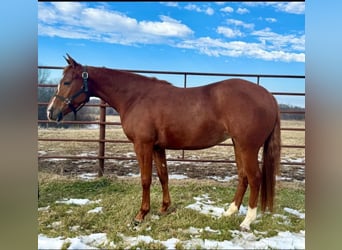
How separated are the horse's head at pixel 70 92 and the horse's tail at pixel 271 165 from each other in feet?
4.07

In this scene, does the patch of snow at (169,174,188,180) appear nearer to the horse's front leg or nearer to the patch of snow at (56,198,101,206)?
the horse's front leg

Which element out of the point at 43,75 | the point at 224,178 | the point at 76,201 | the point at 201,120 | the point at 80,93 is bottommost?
the point at 76,201

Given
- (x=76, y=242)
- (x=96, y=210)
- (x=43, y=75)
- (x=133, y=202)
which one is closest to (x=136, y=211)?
(x=133, y=202)

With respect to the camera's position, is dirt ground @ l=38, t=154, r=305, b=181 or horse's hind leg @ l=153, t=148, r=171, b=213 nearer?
horse's hind leg @ l=153, t=148, r=171, b=213

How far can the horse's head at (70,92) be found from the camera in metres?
1.60

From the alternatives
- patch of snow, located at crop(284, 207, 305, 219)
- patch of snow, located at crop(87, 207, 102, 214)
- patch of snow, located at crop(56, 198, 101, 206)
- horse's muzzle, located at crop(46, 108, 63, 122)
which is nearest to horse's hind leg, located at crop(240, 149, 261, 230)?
patch of snow, located at crop(284, 207, 305, 219)

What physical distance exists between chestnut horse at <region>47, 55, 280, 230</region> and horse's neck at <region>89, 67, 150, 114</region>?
0.01m

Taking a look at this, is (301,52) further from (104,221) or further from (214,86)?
(104,221)

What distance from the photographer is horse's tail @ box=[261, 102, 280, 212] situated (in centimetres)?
162

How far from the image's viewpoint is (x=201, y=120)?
161cm

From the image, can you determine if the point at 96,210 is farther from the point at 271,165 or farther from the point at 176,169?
the point at 271,165

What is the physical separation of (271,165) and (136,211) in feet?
3.08
